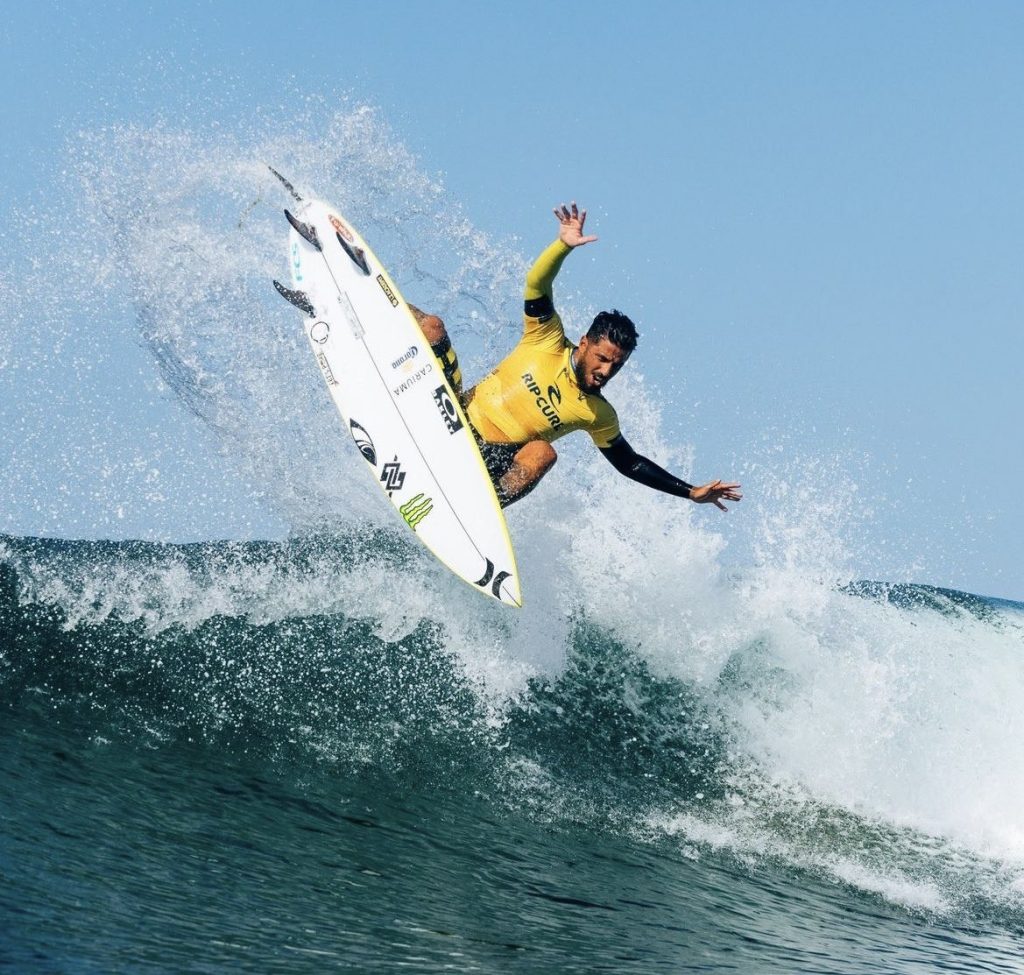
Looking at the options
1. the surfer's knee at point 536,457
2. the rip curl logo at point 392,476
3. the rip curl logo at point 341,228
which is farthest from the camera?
the rip curl logo at point 341,228

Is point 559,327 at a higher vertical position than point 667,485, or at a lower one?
higher

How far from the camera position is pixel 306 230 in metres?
8.74

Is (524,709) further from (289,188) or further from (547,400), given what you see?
(289,188)

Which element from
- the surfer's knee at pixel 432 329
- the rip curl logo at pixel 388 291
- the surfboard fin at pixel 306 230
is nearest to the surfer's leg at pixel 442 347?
the surfer's knee at pixel 432 329

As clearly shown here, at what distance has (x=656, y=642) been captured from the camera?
9.82m

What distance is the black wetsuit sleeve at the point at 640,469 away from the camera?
7.73 m

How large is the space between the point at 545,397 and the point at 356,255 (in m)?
2.05

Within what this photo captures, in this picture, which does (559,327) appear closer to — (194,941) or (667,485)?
(667,485)

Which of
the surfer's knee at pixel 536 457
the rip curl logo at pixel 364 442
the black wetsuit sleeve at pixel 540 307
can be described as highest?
A: the black wetsuit sleeve at pixel 540 307

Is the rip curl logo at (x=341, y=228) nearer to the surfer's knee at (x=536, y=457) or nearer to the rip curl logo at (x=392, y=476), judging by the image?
the rip curl logo at (x=392, y=476)

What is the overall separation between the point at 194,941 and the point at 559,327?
476 centimetres

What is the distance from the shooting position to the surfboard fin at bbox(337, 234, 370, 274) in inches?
330

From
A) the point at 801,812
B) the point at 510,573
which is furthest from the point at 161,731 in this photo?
the point at 801,812

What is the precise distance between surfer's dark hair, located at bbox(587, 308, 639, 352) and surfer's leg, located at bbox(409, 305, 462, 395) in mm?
1183
